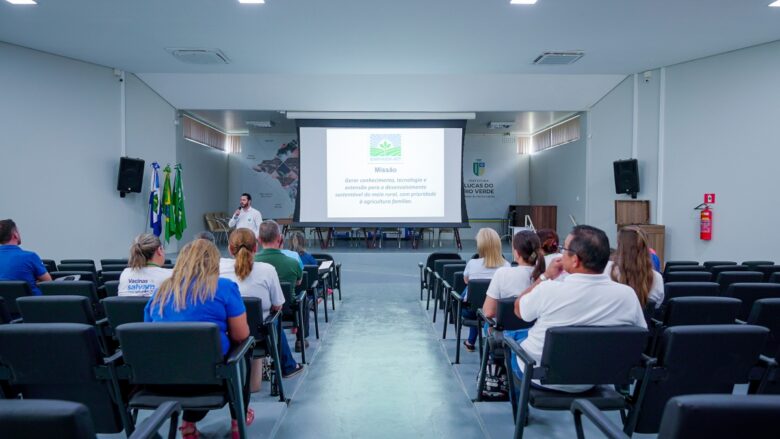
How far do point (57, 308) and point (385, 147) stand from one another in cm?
752

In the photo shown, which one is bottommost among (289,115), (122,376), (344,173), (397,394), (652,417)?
(397,394)

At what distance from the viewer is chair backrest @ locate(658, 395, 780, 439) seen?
0.95 metres

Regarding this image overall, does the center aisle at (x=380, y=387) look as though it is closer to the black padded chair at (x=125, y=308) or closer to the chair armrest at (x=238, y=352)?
the chair armrest at (x=238, y=352)

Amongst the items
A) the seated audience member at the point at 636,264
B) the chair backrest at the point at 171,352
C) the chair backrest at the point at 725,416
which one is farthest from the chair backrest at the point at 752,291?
the chair backrest at the point at 171,352

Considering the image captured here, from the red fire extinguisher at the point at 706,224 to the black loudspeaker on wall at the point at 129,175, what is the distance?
10.2 metres

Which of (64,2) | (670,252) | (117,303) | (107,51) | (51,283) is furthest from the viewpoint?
(670,252)

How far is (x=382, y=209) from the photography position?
30.9ft

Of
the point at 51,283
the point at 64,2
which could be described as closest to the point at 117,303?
the point at 51,283

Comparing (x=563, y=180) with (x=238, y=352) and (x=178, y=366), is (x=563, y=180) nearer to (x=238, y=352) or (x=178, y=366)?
(x=238, y=352)

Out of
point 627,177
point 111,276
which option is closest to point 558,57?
point 627,177

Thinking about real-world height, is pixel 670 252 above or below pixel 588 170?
below

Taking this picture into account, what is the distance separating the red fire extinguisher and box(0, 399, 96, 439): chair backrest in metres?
9.25

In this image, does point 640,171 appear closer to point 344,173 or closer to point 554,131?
point 554,131

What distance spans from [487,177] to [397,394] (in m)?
13.3
